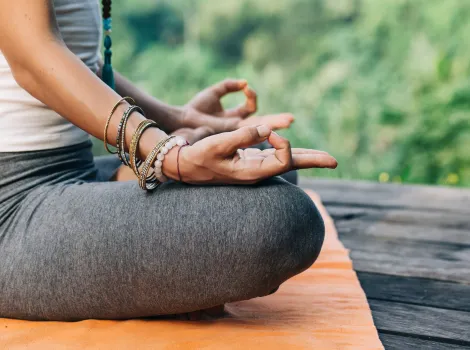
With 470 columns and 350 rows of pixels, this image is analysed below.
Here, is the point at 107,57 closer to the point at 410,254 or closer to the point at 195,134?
the point at 195,134

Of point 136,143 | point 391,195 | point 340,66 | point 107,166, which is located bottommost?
point 340,66

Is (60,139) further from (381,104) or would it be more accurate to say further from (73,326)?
(381,104)

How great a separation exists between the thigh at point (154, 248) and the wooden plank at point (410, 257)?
59 centimetres

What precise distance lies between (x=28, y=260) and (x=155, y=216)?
0.24m

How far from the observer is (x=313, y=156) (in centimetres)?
98

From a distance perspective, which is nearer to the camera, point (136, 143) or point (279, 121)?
point (136, 143)

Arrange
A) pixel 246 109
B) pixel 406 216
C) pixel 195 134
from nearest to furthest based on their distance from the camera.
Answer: pixel 195 134 → pixel 246 109 → pixel 406 216

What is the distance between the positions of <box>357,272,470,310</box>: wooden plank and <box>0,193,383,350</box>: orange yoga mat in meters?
0.12

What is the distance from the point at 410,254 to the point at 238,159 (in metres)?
0.88

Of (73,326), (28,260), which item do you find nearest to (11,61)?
(28,260)

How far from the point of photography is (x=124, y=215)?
1.01 metres

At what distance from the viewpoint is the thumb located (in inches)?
37.4

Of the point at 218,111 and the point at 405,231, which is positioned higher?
the point at 218,111

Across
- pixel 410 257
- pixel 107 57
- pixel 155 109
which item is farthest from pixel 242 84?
pixel 410 257
